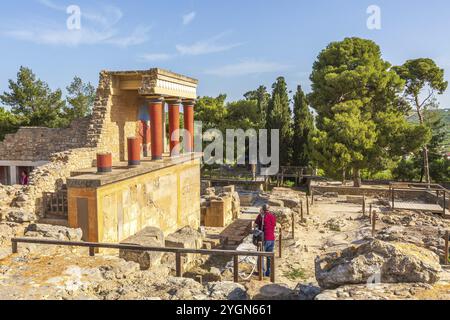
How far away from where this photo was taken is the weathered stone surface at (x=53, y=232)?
27.4 feet

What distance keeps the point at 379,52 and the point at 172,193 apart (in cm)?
2345

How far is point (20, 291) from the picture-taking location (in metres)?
5.48

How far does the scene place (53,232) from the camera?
27.7 ft

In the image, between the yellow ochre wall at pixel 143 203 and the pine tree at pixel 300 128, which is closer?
the yellow ochre wall at pixel 143 203

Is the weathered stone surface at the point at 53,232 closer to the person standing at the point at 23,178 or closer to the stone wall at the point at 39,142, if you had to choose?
the person standing at the point at 23,178

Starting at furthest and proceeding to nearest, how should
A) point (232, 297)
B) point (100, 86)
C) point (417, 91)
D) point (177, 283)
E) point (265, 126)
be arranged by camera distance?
1. point (265, 126)
2. point (417, 91)
3. point (100, 86)
4. point (177, 283)
5. point (232, 297)

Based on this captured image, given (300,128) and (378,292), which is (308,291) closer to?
(378,292)

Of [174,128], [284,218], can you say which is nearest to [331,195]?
[284,218]

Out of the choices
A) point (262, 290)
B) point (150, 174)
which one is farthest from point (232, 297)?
point (150, 174)

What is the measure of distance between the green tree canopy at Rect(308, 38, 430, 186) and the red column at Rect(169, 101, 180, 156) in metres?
11.9

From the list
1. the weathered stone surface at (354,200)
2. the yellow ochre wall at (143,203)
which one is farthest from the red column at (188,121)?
the weathered stone surface at (354,200)

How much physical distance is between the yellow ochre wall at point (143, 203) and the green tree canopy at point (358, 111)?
11283mm

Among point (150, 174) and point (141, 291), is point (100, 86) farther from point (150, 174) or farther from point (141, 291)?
point (141, 291)

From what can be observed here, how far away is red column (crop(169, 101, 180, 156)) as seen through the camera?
15.0 metres
